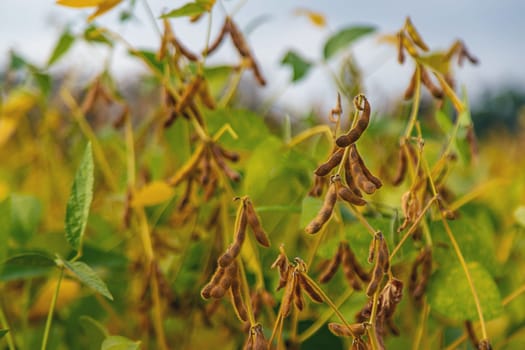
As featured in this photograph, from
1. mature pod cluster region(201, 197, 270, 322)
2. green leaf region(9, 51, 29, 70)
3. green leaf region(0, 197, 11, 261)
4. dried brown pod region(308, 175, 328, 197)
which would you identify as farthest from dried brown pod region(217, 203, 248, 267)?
green leaf region(9, 51, 29, 70)

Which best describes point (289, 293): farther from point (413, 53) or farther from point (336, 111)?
point (413, 53)

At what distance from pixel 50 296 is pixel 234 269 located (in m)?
0.36

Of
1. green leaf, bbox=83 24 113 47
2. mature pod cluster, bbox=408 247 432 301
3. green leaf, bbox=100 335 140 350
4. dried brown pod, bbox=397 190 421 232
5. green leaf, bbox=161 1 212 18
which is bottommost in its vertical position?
mature pod cluster, bbox=408 247 432 301

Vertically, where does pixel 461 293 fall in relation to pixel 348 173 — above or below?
below

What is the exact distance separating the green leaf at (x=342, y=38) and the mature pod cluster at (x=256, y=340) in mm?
421

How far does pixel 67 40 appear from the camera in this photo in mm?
709

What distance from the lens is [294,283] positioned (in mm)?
348

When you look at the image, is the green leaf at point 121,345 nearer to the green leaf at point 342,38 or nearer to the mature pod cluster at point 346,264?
the mature pod cluster at point 346,264

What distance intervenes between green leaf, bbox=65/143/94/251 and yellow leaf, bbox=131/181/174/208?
0.32 ft

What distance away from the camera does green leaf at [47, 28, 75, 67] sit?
2.32 ft

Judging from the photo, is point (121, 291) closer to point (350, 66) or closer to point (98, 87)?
point (98, 87)

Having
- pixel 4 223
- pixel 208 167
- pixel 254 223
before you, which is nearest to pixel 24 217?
pixel 4 223

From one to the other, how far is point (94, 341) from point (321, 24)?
1.31ft

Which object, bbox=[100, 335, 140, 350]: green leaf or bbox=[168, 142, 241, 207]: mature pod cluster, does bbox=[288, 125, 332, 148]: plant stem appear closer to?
bbox=[168, 142, 241, 207]: mature pod cluster
